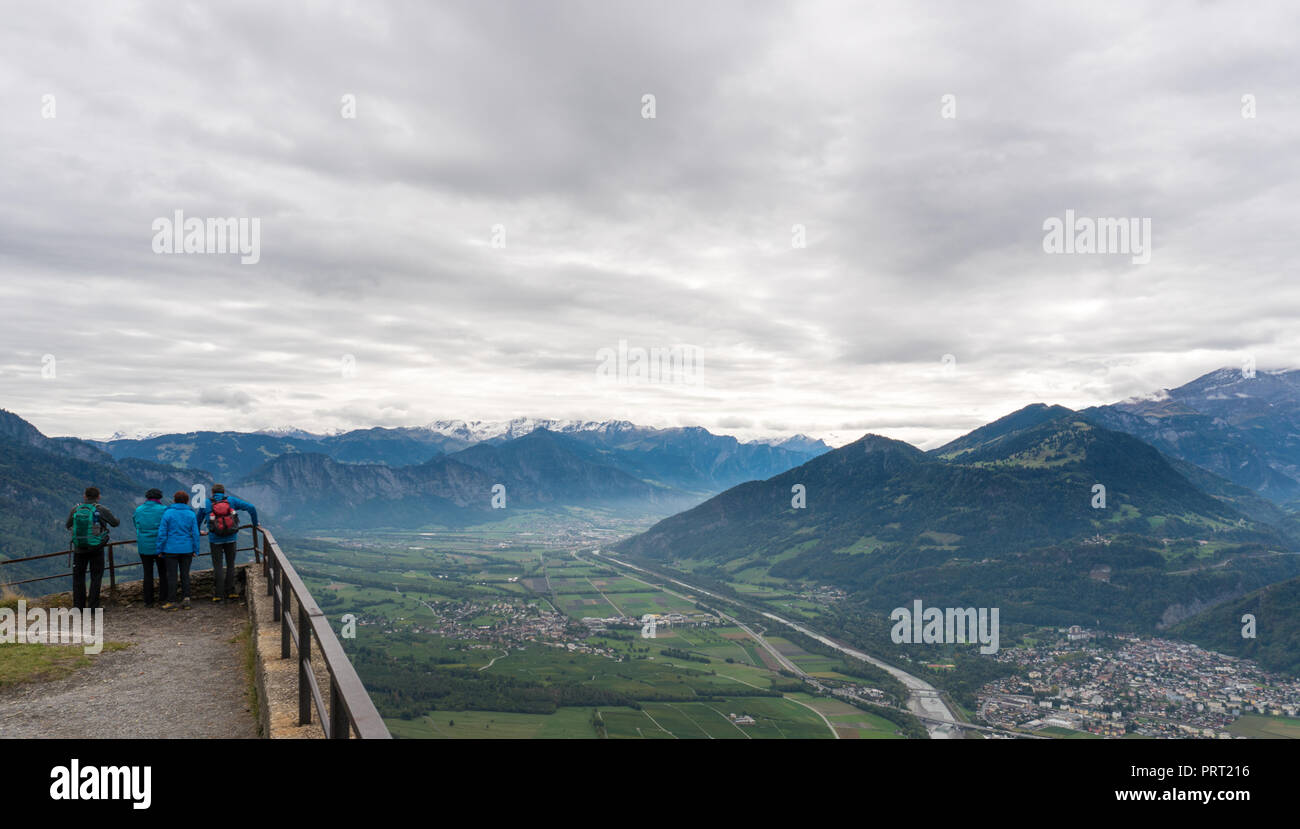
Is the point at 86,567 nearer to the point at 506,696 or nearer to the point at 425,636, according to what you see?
the point at 506,696

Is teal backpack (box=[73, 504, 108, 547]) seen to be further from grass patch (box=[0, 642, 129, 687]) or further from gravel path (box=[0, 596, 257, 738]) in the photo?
grass patch (box=[0, 642, 129, 687])

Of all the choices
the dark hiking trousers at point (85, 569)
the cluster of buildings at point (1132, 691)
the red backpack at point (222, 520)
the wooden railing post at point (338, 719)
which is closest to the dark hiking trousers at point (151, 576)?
the dark hiking trousers at point (85, 569)

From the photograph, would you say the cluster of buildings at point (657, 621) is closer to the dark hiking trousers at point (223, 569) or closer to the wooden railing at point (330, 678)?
the dark hiking trousers at point (223, 569)

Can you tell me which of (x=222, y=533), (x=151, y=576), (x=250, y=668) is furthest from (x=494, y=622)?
(x=250, y=668)

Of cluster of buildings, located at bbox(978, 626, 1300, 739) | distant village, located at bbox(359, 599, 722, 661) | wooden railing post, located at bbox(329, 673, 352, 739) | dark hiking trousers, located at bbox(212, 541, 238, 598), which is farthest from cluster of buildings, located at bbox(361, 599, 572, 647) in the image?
wooden railing post, located at bbox(329, 673, 352, 739)

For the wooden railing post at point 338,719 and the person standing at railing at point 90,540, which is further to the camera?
the person standing at railing at point 90,540

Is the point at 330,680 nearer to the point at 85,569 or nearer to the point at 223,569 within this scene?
the point at 223,569
